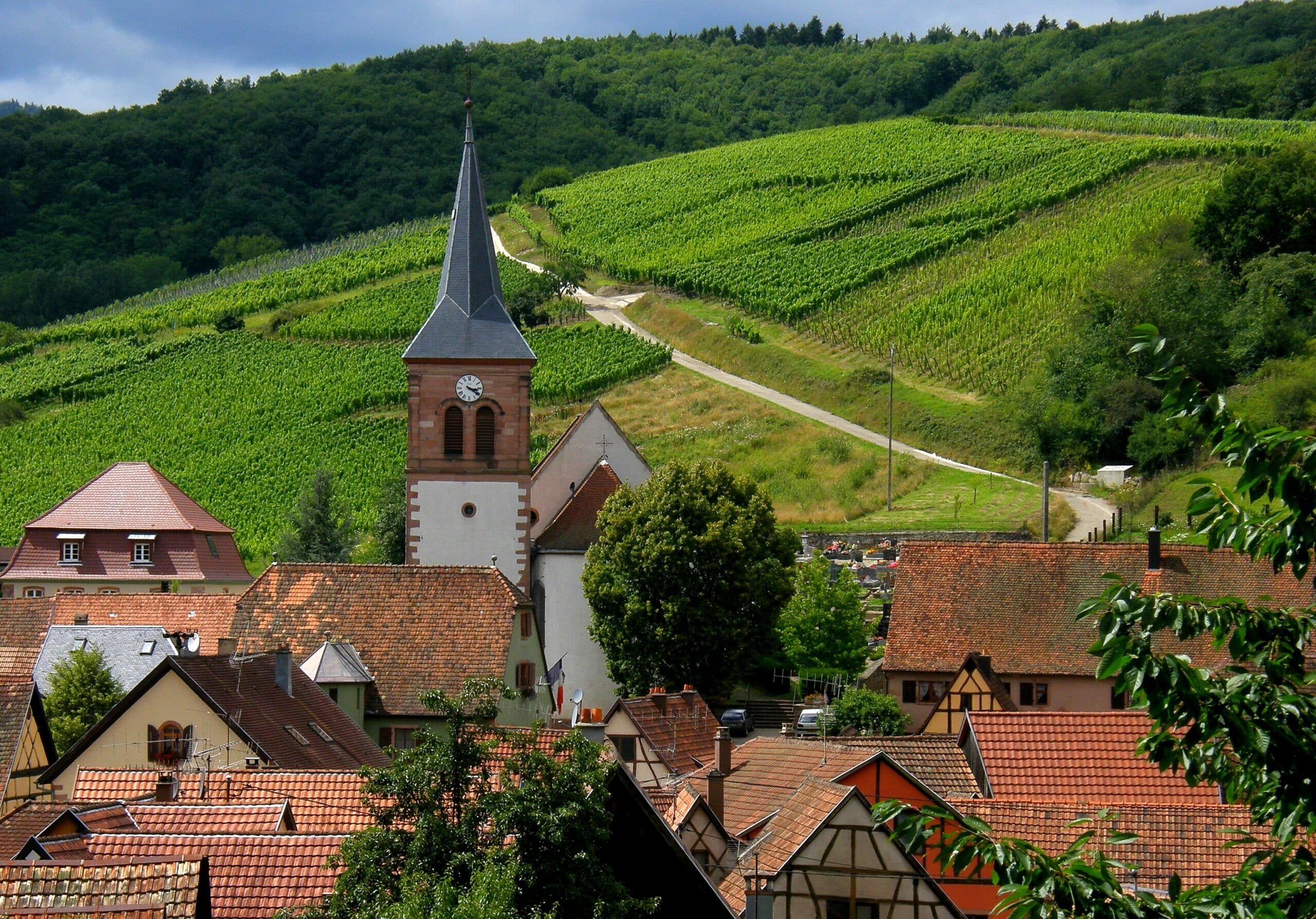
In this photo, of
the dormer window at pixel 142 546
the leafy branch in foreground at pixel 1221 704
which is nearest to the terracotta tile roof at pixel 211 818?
the leafy branch in foreground at pixel 1221 704

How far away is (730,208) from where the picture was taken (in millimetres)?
129875

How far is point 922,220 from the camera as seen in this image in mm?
112375

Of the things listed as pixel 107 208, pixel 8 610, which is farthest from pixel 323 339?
pixel 107 208

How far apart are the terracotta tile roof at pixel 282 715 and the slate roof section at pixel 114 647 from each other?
6115 mm

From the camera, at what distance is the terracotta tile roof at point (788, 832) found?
59.8 ft

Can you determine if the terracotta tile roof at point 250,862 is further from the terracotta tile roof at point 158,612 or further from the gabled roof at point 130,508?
the gabled roof at point 130,508

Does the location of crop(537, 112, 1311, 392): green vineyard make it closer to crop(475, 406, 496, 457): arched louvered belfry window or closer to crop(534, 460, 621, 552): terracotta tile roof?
crop(534, 460, 621, 552): terracotta tile roof

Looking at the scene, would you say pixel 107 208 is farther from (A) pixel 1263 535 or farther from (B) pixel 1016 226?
(A) pixel 1263 535

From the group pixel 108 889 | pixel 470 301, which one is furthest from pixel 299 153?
pixel 108 889

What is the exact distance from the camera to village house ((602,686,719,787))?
100.0 ft

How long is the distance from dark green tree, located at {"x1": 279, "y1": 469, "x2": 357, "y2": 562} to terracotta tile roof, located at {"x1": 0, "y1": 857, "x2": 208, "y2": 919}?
170 ft

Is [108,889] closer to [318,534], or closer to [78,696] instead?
[78,696]

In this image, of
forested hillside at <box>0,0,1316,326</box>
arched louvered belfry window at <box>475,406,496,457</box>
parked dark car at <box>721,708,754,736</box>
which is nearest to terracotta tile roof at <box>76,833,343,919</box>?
parked dark car at <box>721,708,754,736</box>

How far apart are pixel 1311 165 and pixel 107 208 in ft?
379
